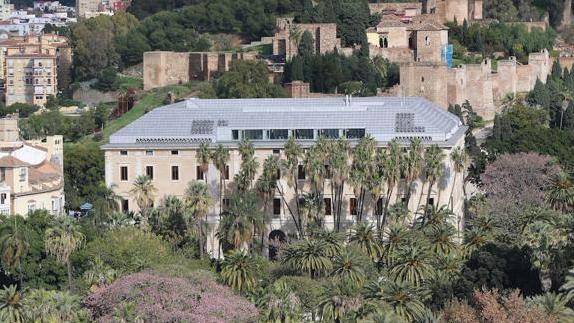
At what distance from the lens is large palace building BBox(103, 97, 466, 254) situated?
82.2 metres

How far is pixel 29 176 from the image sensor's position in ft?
282

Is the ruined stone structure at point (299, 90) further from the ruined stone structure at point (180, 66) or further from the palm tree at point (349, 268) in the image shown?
the palm tree at point (349, 268)

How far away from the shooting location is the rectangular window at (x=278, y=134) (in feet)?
275

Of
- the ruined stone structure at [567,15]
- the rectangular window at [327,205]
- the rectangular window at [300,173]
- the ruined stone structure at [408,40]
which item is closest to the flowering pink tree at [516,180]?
the rectangular window at [327,205]

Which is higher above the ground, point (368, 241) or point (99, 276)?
point (368, 241)

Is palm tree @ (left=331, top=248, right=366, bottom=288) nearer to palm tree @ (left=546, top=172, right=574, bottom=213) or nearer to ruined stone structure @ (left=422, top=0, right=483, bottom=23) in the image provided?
palm tree @ (left=546, top=172, right=574, bottom=213)

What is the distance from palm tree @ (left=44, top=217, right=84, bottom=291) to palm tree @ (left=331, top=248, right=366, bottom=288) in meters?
9.23

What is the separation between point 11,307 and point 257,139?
24.2m

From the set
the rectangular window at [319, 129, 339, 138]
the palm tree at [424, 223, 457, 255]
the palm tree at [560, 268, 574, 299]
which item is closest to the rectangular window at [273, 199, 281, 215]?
the rectangular window at [319, 129, 339, 138]

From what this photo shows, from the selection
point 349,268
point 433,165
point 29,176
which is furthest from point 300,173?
point 349,268

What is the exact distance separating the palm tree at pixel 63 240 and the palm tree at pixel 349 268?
9.23 metres

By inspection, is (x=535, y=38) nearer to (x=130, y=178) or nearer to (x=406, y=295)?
(x=130, y=178)

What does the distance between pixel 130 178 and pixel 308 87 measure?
941 inches

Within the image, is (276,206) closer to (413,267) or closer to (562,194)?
(562,194)
